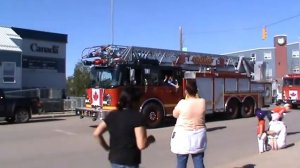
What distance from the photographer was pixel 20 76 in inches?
1241

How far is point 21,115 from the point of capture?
2155 centimetres

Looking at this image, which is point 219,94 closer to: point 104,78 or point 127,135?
point 104,78

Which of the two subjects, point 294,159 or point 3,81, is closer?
point 294,159

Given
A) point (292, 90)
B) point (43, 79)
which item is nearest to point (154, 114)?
point (292, 90)

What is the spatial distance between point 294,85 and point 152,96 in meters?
17.4

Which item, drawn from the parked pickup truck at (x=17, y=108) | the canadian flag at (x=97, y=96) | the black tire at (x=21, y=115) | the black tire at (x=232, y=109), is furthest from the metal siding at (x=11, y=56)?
the black tire at (x=232, y=109)

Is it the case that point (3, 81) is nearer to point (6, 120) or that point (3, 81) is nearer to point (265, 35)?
point (6, 120)

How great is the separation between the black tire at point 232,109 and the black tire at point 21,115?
9.34 meters

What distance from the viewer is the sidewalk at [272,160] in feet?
29.3

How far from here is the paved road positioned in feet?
33.7

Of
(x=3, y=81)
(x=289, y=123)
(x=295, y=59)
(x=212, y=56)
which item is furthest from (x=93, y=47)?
(x=295, y=59)

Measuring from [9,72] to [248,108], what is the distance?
53.1 ft

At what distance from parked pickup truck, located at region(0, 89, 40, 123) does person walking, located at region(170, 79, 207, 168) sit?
50.8 feet

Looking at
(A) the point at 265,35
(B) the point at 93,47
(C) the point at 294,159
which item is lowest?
(C) the point at 294,159
